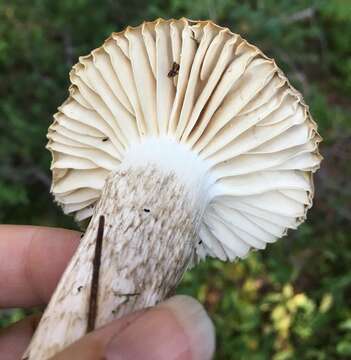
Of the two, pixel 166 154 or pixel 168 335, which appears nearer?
pixel 168 335

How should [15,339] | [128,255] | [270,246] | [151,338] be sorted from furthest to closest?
[270,246], [15,339], [128,255], [151,338]

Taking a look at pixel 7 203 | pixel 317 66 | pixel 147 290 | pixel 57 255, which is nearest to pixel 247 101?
pixel 147 290

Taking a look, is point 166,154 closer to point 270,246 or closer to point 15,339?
→ point 15,339

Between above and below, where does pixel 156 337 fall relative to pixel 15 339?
above

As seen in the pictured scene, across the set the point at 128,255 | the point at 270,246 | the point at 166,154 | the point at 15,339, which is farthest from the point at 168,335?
the point at 270,246

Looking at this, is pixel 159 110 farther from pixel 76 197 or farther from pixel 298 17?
pixel 298 17

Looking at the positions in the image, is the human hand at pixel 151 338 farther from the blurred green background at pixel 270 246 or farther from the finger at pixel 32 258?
the blurred green background at pixel 270 246

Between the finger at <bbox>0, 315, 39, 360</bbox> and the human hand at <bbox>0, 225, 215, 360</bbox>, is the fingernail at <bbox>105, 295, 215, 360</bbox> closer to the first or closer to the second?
the human hand at <bbox>0, 225, 215, 360</bbox>
